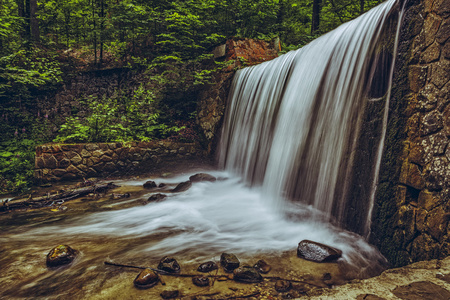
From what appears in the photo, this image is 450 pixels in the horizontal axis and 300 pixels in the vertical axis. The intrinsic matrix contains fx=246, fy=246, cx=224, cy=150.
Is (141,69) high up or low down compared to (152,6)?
down

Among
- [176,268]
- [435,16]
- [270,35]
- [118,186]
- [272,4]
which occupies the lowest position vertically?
[118,186]

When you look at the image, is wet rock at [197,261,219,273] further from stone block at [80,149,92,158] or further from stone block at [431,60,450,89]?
stone block at [80,149,92,158]

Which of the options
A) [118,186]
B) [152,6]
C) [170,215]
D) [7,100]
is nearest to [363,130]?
[170,215]

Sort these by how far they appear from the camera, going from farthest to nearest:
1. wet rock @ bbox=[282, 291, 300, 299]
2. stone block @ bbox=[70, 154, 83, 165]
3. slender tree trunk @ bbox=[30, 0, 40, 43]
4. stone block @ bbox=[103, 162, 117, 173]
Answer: slender tree trunk @ bbox=[30, 0, 40, 43], stone block @ bbox=[103, 162, 117, 173], stone block @ bbox=[70, 154, 83, 165], wet rock @ bbox=[282, 291, 300, 299]

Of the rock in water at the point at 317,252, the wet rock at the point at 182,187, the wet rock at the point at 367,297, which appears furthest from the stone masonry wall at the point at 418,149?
the wet rock at the point at 182,187

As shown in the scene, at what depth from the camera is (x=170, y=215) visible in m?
4.25

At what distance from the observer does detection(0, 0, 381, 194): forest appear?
27.2 ft

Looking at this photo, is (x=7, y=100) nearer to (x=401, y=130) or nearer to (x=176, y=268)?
(x=176, y=268)

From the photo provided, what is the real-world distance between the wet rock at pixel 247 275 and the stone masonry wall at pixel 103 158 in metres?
5.92

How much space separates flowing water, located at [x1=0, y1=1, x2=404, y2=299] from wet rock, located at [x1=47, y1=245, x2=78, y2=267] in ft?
0.32

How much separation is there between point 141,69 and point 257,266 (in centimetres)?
909

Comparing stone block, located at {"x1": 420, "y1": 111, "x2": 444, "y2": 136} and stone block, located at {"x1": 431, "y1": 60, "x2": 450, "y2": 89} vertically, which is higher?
stone block, located at {"x1": 431, "y1": 60, "x2": 450, "y2": 89}

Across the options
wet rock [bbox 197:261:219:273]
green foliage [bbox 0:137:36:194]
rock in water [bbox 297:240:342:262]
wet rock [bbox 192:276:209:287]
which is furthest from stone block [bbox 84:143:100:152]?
rock in water [bbox 297:240:342:262]

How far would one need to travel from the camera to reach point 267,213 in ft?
14.2
